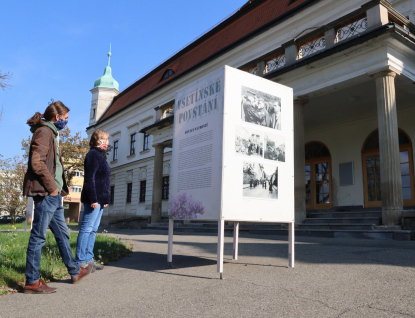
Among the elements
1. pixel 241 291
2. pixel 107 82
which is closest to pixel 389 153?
pixel 241 291

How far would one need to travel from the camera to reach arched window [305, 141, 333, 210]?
16688 mm

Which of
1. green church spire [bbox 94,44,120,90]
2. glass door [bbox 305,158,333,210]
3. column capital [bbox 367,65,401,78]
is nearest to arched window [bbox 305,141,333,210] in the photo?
glass door [bbox 305,158,333,210]

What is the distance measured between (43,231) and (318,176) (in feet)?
50.5

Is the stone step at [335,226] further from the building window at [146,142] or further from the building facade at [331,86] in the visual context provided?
the building window at [146,142]

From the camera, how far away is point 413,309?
2561 millimetres

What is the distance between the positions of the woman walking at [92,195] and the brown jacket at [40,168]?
0.61 m

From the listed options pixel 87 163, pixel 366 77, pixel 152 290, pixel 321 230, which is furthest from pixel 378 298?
pixel 366 77

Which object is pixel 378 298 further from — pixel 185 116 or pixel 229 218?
pixel 185 116

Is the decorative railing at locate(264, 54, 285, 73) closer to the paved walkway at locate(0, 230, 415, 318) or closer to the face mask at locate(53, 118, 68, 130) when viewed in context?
the paved walkway at locate(0, 230, 415, 318)

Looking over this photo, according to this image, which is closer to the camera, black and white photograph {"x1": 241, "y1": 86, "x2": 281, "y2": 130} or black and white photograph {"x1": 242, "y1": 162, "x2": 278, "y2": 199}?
black and white photograph {"x1": 242, "y1": 162, "x2": 278, "y2": 199}

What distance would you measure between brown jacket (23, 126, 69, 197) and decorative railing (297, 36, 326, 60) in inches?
399

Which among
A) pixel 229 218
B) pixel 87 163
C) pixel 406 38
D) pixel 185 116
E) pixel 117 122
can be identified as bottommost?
pixel 229 218

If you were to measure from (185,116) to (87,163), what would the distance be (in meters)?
1.44

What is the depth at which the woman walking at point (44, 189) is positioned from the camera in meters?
3.46
